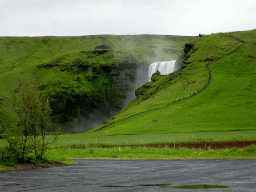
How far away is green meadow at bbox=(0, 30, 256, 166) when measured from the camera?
5022 centimetres

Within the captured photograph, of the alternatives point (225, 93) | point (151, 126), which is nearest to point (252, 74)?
point (225, 93)

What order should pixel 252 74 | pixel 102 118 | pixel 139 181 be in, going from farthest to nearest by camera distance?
pixel 102 118 → pixel 252 74 → pixel 139 181

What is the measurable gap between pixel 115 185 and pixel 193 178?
4173 mm

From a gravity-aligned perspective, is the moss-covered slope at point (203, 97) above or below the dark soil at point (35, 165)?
above

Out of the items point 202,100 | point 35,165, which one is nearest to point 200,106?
A: point 202,100

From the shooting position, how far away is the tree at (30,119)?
923 inches

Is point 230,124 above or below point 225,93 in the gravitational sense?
below

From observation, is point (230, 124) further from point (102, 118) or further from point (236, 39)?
point (102, 118)

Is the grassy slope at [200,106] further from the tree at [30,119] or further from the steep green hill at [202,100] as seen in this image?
the tree at [30,119]

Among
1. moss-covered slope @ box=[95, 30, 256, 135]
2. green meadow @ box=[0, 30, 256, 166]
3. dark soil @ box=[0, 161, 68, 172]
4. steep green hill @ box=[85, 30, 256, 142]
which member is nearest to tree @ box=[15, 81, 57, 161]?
dark soil @ box=[0, 161, 68, 172]

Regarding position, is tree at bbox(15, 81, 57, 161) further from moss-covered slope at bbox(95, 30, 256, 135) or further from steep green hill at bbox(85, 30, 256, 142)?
moss-covered slope at bbox(95, 30, 256, 135)

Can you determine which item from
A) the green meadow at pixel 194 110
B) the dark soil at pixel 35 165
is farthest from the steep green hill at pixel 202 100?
the dark soil at pixel 35 165

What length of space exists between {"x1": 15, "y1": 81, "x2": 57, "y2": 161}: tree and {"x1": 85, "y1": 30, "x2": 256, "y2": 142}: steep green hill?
120 ft

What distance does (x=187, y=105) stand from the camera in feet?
353
